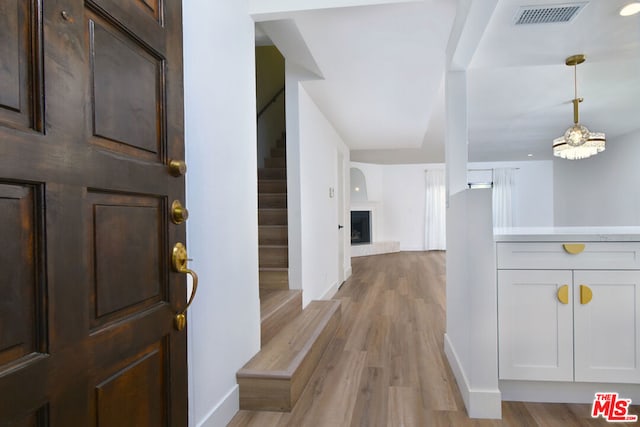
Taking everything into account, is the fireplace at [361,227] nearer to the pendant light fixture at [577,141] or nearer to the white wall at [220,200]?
the pendant light fixture at [577,141]

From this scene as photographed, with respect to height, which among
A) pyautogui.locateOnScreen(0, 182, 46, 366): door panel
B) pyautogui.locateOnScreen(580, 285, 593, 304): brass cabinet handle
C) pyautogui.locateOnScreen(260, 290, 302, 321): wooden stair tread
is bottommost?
pyautogui.locateOnScreen(260, 290, 302, 321): wooden stair tread

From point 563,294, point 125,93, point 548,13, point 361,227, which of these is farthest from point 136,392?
point 361,227

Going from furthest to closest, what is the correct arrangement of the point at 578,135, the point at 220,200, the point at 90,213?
→ the point at 578,135
the point at 220,200
the point at 90,213

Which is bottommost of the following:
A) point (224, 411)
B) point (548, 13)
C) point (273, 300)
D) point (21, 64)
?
point (224, 411)

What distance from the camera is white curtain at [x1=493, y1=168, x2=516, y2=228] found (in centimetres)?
963

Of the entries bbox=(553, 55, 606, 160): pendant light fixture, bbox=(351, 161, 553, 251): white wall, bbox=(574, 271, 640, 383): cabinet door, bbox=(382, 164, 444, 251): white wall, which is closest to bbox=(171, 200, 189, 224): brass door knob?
bbox=(574, 271, 640, 383): cabinet door

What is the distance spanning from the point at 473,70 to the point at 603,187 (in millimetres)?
6027

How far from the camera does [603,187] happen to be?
7672mm

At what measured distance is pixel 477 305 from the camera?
2.02 meters

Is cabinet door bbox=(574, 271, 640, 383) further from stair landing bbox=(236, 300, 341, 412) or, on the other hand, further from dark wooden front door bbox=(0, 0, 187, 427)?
dark wooden front door bbox=(0, 0, 187, 427)

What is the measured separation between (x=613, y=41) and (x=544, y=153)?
693cm

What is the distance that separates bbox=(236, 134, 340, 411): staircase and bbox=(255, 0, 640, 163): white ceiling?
4.23 ft

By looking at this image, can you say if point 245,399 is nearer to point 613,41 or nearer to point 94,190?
point 94,190

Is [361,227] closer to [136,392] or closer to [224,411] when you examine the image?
[224,411]
